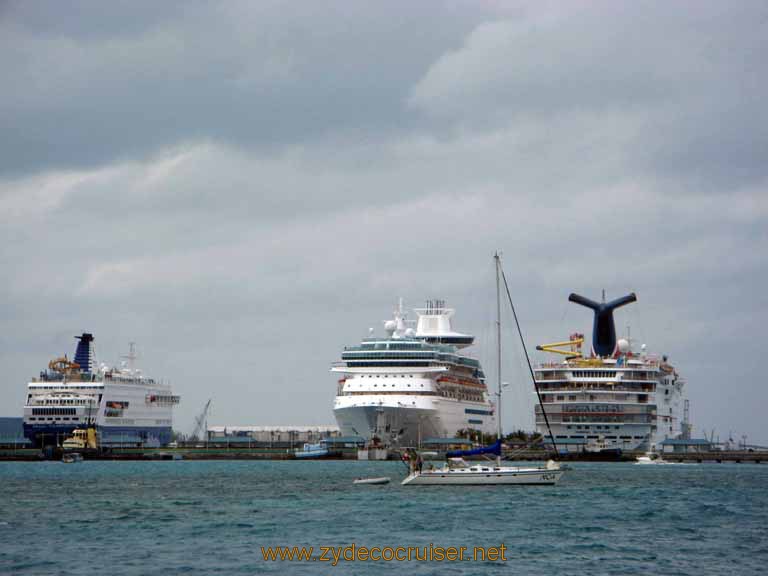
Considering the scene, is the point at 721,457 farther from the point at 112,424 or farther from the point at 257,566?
the point at 257,566

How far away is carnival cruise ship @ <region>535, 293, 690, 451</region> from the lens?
439 ft

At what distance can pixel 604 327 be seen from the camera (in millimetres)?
152000

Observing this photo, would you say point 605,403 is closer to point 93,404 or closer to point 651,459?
point 651,459

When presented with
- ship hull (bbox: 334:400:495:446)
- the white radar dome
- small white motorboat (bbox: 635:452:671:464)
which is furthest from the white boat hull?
the white radar dome

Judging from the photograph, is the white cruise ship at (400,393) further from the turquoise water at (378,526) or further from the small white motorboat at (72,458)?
the turquoise water at (378,526)

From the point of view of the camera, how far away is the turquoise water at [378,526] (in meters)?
35.1

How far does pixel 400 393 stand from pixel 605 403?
26.6m

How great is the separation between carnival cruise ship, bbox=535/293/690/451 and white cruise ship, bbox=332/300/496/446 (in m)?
10.4

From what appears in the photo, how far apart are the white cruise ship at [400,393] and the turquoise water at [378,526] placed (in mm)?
50866

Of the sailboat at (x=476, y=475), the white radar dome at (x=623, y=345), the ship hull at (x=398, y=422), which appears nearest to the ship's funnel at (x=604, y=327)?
the white radar dome at (x=623, y=345)

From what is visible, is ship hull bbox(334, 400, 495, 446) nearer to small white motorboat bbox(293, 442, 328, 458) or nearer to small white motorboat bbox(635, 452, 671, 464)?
small white motorboat bbox(293, 442, 328, 458)

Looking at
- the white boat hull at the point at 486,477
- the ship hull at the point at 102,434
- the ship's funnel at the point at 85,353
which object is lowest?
the white boat hull at the point at 486,477

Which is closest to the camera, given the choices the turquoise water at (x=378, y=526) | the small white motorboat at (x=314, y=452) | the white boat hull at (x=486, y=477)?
the turquoise water at (x=378, y=526)

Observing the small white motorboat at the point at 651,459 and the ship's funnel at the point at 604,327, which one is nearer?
the small white motorboat at the point at 651,459
